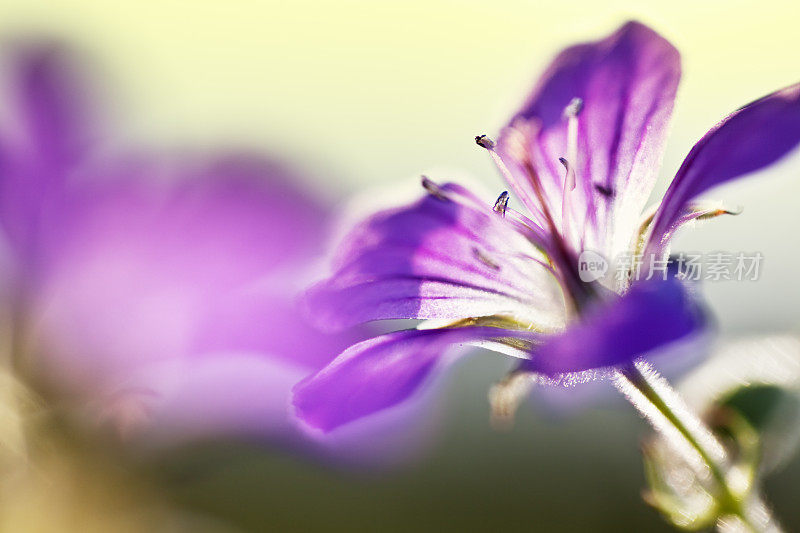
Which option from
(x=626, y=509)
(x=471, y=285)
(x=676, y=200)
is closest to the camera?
(x=676, y=200)

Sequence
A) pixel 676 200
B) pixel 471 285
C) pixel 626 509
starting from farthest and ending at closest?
pixel 626 509, pixel 471 285, pixel 676 200

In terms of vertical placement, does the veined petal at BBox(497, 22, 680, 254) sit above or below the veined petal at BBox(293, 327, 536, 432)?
above

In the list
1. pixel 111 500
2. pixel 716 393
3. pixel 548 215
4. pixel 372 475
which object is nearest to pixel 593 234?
pixel 548 215

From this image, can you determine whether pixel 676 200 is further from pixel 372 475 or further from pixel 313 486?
pixel 313 486

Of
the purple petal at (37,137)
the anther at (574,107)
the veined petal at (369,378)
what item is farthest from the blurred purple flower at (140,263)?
the anther at (574,107)

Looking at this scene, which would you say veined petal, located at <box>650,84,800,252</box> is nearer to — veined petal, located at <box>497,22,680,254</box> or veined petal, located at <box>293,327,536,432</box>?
veined petal, located at <box>497,22,680,254</box>

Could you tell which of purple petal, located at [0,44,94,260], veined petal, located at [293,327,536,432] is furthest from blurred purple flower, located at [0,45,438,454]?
veined petal, located at [293,327,536,432]
